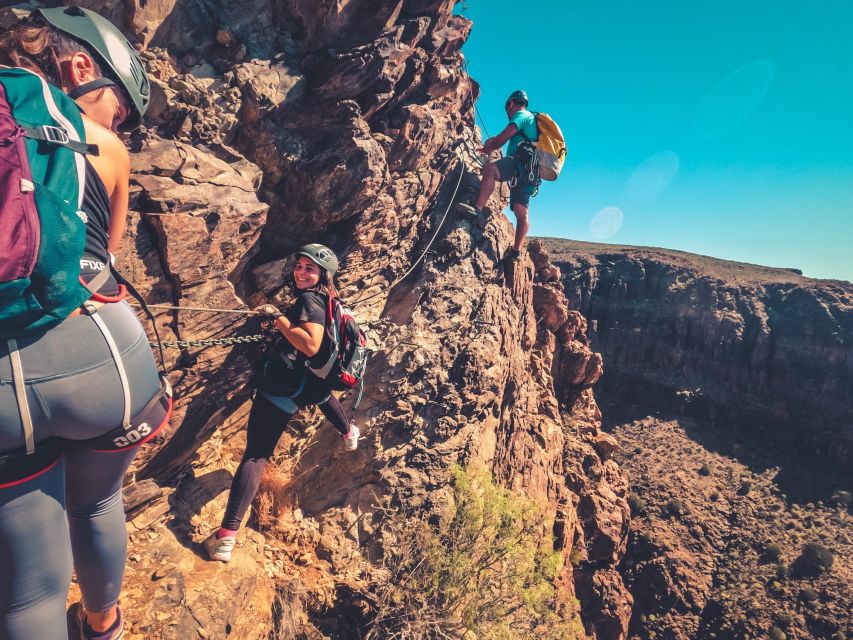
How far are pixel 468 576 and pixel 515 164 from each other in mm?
7756

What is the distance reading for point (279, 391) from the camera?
13.9ft

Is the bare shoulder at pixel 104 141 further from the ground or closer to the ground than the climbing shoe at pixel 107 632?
further from the ground

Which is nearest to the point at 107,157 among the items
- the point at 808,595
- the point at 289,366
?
the point at 289,366

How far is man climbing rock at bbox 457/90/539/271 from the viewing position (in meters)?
8.55

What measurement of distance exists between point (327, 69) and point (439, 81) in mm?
3355

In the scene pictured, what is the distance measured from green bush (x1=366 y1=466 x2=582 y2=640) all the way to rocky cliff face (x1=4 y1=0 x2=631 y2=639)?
31 centimetres

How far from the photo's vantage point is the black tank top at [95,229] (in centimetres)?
176

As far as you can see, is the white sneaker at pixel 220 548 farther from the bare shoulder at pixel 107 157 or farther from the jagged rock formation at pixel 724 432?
the jagged rock formation at pixel 724 432

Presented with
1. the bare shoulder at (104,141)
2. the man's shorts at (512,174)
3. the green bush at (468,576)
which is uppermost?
the man's shorts at (512,174)

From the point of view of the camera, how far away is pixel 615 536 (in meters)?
14.2

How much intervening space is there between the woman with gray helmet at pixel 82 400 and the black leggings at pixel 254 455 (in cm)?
176

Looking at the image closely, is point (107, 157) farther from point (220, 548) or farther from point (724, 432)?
point (724, 432)

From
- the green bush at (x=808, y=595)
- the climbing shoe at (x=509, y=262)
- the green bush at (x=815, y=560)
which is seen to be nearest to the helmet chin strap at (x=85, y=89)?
the climbing shoe at (x=509, y=262)

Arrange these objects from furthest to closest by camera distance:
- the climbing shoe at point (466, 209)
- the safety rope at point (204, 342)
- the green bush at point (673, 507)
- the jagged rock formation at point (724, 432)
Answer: the green bush at point (673, 507) < the jagged rock formation at point (724, 432) < the climbing shoe at point (466, 209) < the safety rope at point (204, 342)
